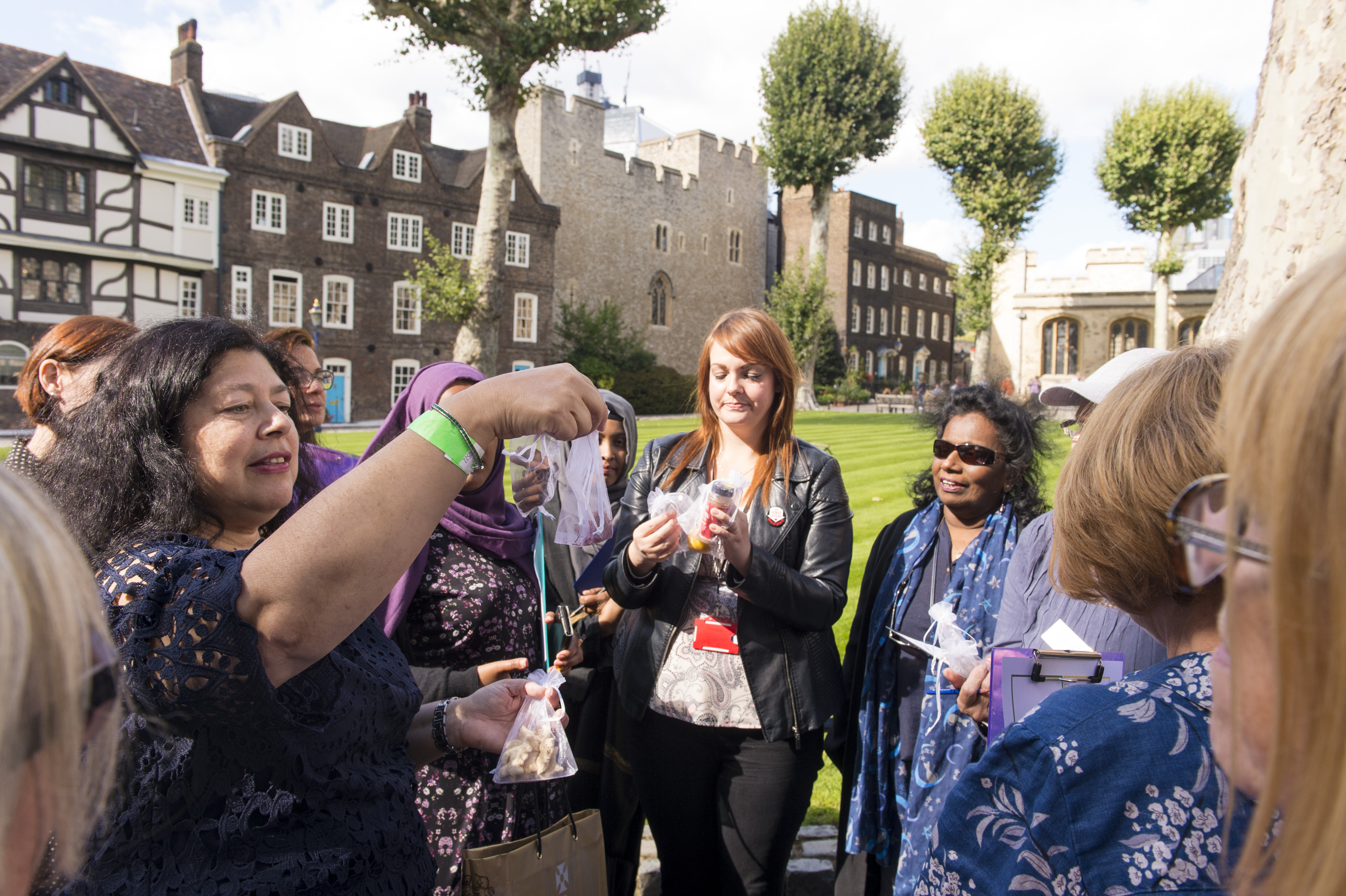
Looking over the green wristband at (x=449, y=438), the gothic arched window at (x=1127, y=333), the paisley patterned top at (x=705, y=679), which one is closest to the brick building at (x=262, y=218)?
the paisley patterned top at (x=705, y=679)

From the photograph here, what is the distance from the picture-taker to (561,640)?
2.90 metres

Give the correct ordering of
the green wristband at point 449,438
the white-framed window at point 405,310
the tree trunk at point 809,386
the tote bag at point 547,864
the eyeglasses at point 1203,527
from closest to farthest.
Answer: the eyeglasses at point 1203,527 → the green wristband at point 449,438 → the tote bag at point 547,864 → the white-framed window at point 405,310 → the tree trunk at point 809,386

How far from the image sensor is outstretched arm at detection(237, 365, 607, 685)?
1238mm

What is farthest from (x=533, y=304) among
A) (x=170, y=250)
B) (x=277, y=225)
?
(x=170, y=250)

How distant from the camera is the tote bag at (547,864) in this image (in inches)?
85.0

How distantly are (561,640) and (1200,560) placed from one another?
2.32 meters

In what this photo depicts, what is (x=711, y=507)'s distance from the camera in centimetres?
262

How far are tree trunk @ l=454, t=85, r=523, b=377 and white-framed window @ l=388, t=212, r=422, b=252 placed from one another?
14376mm

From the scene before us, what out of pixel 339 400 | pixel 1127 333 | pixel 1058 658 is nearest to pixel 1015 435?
pixel 1058 658

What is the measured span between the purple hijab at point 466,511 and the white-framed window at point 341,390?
28.3 metres

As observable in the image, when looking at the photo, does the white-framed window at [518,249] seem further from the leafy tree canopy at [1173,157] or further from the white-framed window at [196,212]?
the leafy tree canopy at [1173,157]

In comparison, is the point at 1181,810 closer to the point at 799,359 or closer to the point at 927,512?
the point at 927,512

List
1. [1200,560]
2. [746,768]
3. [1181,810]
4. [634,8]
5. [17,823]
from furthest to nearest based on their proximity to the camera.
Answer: [634,8]
[746,768]
[1181,810]
[1200,560]
[17,823]

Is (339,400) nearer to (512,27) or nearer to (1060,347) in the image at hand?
(512,27)
